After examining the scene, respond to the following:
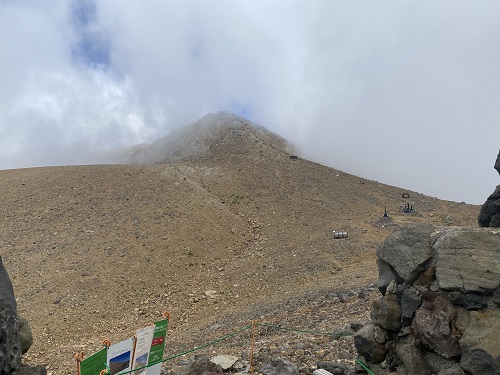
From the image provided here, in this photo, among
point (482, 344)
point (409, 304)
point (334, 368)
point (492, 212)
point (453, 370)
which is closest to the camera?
point (482, 344)

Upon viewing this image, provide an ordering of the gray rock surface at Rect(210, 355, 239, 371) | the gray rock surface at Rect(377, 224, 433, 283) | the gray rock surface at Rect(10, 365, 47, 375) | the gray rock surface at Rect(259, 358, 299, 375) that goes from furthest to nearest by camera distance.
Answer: the gray rock surface at Rect(210, 355, 239, 371) < the gray rock surface at Rect(259, 358, 299, 375) < the gray rock surface at Rect(377, 224, 433, 283) < the gray rock surface at Rect(10, 365, 47, 375)

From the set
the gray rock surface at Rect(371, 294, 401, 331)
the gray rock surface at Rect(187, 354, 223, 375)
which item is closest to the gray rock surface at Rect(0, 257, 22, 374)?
→ the gray rock surface at Rect(187, 354, 223, 375)

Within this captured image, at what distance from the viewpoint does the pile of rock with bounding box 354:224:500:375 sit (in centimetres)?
500

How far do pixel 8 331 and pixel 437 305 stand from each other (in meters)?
5.48

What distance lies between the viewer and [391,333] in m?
6.05

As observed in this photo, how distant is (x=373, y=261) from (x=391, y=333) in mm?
14987

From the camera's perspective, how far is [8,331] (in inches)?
204

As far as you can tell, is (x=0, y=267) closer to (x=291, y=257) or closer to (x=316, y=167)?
(x=291, y=257)

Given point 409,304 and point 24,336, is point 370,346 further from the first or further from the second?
point 24,336

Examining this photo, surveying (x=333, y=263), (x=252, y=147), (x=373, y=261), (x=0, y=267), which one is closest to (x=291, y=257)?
(x=333, y=263)

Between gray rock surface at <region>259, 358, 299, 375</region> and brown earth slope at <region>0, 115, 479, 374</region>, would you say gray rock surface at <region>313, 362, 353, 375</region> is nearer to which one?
gray rock surface at <region>259, 358, 299, 375</region>

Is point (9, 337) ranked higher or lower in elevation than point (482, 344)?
lower

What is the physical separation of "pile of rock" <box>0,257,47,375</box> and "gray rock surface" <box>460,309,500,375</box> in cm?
545

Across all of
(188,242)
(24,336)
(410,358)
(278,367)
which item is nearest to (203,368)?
(278,367)
